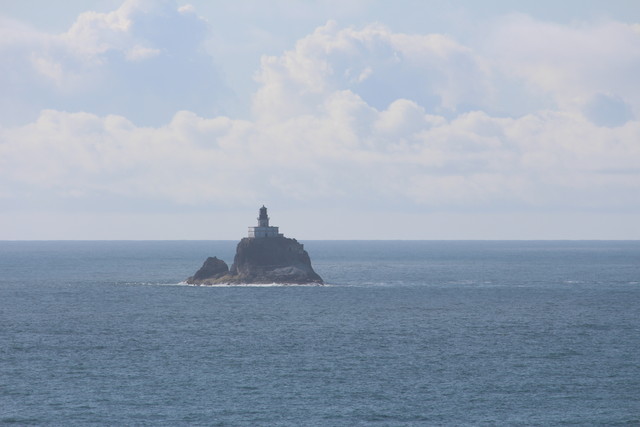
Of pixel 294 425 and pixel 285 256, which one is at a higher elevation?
pixel 285 256

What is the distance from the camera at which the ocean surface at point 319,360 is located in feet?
186

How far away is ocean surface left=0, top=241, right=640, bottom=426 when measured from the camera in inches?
2234

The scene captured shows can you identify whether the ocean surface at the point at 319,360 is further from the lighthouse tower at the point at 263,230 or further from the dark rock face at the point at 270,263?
the lighthouse tower at the point at 263,230

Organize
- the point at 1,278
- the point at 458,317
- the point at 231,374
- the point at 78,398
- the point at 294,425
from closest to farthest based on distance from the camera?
the point at 294,425
the point at 78,398
the point at 231,374
the point at 458,317
the point at 1,278

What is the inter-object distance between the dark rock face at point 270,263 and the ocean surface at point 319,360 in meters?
14.9

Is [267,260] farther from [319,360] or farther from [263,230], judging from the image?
[319,360]

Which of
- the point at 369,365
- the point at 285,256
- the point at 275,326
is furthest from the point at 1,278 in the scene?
the point at 369,365

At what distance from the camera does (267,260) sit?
488 ft

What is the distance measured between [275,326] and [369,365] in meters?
25.7

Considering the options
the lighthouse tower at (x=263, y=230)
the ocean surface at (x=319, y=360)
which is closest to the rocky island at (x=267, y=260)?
the lighthouse tower at (x=263, y=230)

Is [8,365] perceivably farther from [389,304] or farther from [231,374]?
[389,304]

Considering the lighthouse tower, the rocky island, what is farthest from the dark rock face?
the lighthouse tower

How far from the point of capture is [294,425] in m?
53.8

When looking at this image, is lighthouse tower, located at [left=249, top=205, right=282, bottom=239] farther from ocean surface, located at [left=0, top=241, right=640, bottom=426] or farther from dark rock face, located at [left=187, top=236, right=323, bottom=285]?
ocean surface, located at [left=0, top=241, right=640, bottom=426]
